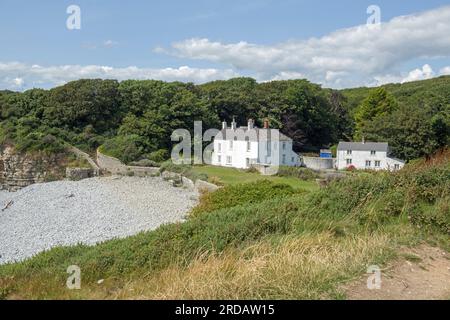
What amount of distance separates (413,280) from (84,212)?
17.2 metres

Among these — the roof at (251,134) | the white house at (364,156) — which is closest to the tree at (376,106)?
the white house at (364,156)

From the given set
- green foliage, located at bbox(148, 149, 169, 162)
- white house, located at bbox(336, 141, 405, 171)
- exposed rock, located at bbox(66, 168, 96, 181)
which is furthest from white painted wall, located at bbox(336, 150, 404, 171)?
exposed rock, located at bbox(66, 168, 96, 181)

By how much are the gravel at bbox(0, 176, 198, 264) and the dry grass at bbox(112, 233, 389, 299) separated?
29.8 feet

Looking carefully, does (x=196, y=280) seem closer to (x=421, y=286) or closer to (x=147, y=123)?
(x=421, y=286)

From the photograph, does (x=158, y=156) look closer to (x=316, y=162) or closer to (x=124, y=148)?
(x=124, y=148)

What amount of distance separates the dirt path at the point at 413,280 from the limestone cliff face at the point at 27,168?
30083mm

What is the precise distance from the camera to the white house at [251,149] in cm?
3650

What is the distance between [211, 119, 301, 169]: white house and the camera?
120ft

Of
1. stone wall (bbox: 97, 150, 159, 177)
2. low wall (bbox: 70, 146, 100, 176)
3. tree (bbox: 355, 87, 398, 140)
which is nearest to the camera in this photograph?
stone wall (bbox: 97, 150, 159, 177)

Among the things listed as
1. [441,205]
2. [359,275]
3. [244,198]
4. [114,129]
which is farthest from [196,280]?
[114,129]

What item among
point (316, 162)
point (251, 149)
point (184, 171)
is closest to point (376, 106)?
point (316, 162)

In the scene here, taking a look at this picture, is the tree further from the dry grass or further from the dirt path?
the dry grass

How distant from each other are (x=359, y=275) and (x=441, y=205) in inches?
143

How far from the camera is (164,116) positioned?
40.0m
